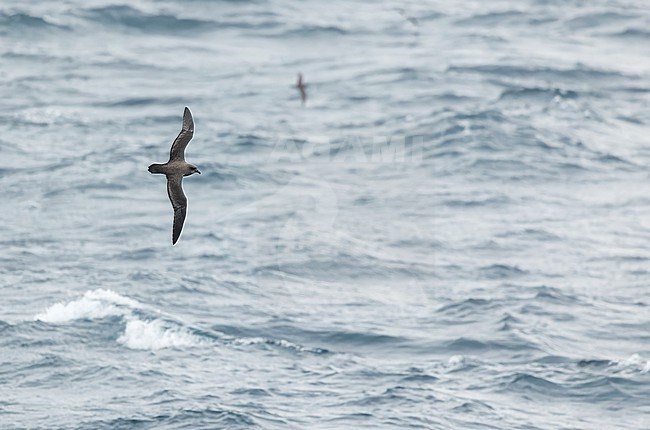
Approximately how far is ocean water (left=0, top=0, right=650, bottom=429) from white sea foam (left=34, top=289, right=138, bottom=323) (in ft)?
0.21

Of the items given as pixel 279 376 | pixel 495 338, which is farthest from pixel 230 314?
pixel 495 338

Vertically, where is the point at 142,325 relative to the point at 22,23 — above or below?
below

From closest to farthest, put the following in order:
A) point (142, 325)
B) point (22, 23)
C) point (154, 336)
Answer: point (154, 336) < point (142, 325) < point (22, 23)

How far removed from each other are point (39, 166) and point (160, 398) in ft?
48.9

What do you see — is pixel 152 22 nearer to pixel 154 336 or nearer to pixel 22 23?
pixel 22 23

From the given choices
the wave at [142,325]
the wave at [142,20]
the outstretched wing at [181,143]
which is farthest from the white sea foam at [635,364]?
the wave at [142,20]

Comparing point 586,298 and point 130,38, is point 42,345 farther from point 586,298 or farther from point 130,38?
point 130,38

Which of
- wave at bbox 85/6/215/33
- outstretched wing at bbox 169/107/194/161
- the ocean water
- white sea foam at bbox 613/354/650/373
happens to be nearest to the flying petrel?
outstretched wing at bbox 169/107/194/161

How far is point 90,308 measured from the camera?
36625 mm

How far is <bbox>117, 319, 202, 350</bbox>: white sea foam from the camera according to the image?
116ft

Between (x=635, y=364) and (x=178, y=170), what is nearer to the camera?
(x=178, y=170)

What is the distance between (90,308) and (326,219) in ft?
30.1

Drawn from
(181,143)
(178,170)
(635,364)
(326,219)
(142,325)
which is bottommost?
(635,364)

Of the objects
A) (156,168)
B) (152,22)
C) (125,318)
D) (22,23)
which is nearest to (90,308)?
(125,318)
